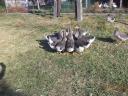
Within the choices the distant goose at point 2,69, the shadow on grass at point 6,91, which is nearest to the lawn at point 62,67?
the shadow on grass at point 6,91

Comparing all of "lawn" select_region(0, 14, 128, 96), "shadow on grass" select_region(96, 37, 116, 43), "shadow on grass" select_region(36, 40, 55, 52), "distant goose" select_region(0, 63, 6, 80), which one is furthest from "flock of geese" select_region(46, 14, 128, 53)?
"distant goose" select_region(0, 63, 6, 80)

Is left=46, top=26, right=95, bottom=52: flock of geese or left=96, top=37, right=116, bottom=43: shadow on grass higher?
left=46, top=26, right=95, bottom=52: flock of geese

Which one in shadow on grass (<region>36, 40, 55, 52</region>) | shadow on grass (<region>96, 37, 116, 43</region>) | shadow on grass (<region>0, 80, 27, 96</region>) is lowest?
shadow on grass (<region>0, 80, 27, 96</region>)

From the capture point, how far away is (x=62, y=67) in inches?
333

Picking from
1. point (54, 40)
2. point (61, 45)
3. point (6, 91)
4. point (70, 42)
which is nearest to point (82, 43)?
point (70, 42)

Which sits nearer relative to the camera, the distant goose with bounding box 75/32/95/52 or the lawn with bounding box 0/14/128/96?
the lawn with bounding box 0/14/128/96

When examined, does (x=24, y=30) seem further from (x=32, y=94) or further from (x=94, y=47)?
(x=32, y=94)

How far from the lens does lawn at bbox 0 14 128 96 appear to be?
24.1ft

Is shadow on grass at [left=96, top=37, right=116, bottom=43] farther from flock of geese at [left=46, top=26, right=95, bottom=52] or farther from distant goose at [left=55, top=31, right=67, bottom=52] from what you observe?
distant goose at [left=55, top=31, right=67, bottom=52]

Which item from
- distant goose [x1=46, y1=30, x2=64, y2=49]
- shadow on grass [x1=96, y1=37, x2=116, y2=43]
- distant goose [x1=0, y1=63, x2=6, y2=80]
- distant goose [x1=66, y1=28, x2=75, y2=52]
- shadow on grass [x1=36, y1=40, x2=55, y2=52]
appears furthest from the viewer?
shadow on grass [x1=96, y1=37, x2=116, y2=43]

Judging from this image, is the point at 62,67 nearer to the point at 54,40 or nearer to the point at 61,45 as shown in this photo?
the point at 61,45

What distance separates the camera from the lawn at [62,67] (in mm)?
7336

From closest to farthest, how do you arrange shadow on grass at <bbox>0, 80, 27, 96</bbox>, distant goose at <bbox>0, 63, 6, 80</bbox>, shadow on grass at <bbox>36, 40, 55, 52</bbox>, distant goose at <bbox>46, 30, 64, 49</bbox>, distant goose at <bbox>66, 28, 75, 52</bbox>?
shadow on grass at <bbox>0, 80, 27, 96</bbox> → distant goose at <bbox>0, 63, 6, 80</bbox> → distant goose at <bbox>66, 28, 75, 52</bbox> → distant goose at <bbox>46, 30, 64, 49</bbox> → shadow on grass at <bbox>36, 40, 55, 52</bbox>

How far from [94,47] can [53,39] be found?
134 cm
